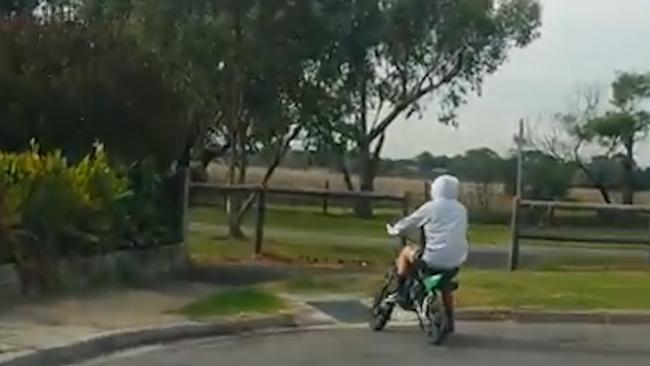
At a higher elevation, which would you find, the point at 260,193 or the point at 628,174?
the point at 628,174

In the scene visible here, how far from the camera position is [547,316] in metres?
16.5

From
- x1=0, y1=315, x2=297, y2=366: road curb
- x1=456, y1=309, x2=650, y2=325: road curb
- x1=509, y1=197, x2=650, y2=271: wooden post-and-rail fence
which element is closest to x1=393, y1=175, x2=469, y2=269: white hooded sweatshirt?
x1=0, y1=315, x2=297, y2=366: road curb

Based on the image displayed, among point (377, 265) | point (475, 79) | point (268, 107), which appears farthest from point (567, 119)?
point (377, 265)

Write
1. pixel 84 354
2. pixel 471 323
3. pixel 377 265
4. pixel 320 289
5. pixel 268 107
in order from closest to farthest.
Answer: pixel 84 354 < pixel 471 323 < pixel 320 289 < pixel 377 265 < pixel 268 107

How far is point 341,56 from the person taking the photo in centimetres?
3338

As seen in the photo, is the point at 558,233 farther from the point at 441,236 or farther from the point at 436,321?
the point at 436,321

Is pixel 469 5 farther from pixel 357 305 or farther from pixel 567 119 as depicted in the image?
pixel 357 305

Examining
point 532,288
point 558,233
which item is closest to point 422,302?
point 532,288

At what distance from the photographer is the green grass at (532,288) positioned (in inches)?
675

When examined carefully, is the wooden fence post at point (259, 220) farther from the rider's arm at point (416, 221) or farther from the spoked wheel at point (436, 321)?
the spoked wheel at point (436, 321)

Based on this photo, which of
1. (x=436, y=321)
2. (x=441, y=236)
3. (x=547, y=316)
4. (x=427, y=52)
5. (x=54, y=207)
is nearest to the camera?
(x=436, y=321)

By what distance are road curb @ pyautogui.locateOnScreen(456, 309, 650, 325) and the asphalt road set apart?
52 cm

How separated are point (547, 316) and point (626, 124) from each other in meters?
36.8

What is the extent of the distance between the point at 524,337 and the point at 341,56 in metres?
19.0
